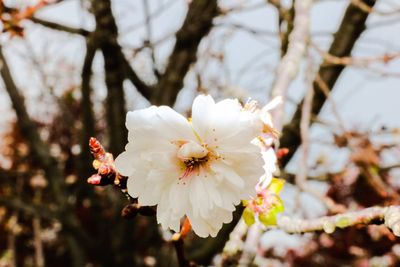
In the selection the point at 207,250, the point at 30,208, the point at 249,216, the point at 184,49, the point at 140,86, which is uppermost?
the point at 249,216

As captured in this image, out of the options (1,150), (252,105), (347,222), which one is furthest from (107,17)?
(1,150)

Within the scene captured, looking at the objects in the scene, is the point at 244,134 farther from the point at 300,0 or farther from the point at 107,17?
the point at 107,17

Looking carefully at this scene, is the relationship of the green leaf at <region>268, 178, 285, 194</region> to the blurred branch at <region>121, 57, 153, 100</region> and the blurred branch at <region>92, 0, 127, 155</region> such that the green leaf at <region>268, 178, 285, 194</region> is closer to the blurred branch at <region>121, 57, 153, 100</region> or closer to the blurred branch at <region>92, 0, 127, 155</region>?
the blurred branch at <region>92, 0, 127, 155</region>

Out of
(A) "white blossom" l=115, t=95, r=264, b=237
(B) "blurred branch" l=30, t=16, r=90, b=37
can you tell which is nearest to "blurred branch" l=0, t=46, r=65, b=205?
(B) "blurred branch" l=30, t=16, r=90, b=37

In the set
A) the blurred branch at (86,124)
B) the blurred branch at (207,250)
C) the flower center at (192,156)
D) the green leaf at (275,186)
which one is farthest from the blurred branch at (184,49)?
the flower center at (192,156)

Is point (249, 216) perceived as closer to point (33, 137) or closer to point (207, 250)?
point (207, 250)

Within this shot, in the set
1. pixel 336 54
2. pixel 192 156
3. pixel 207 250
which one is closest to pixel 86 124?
pixel 207 250
